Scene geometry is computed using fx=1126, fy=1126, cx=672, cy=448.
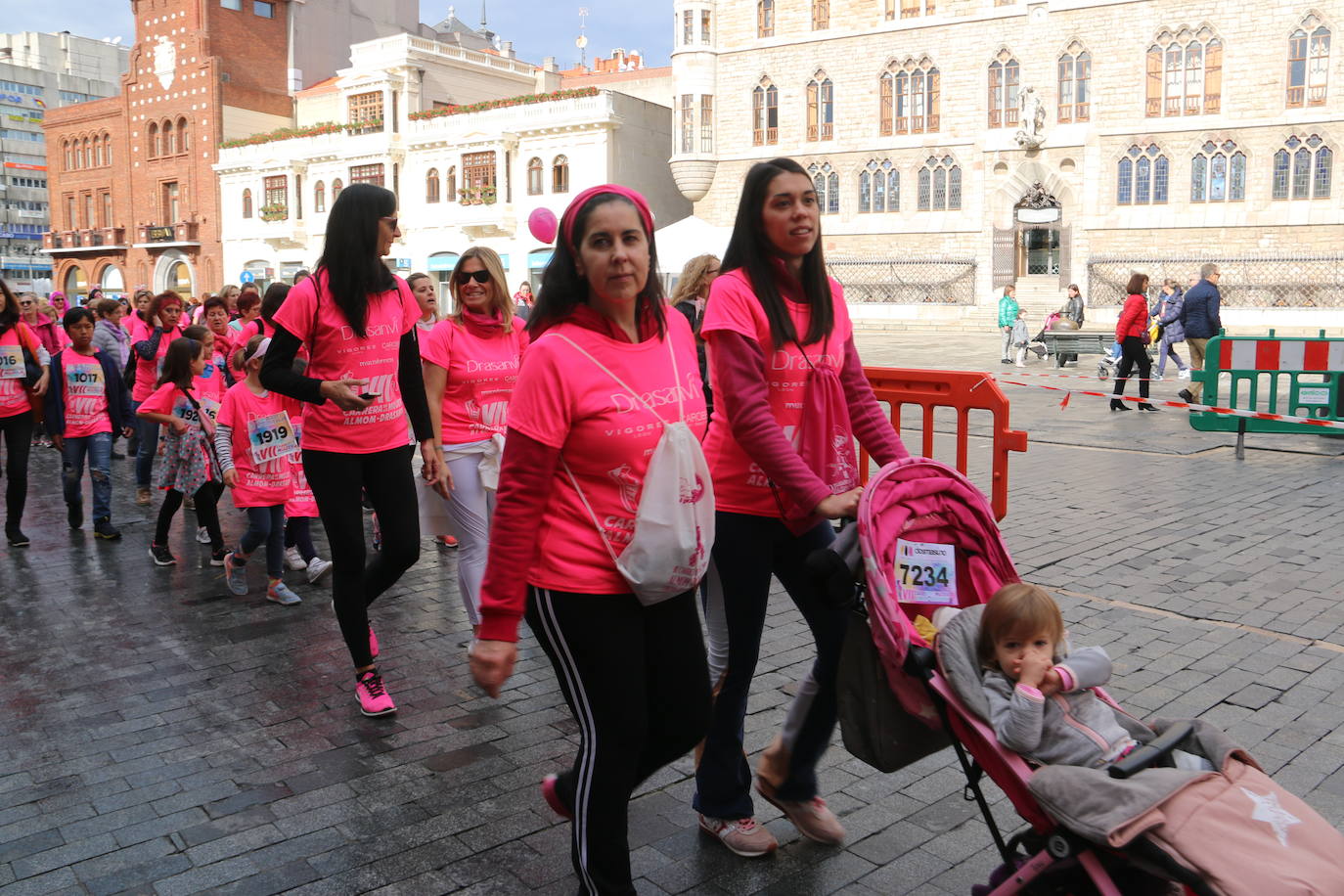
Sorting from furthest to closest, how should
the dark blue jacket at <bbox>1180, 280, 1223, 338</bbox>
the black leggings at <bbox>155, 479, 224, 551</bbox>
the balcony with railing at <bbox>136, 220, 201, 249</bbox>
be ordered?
the balcony with railing at <bbox>136, 220, 201, 249</bbox> < the dark blue jacket at <bbox>1180, 280, 1223, 338</bbox> < the black leggings at <bbox>155, 479, 224, 551</bbox>

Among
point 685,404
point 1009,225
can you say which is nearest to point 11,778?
point 685,404

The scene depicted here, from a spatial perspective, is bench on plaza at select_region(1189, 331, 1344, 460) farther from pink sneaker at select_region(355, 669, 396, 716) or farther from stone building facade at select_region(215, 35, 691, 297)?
stone building facade at select_region(215, 35, 691, 297)

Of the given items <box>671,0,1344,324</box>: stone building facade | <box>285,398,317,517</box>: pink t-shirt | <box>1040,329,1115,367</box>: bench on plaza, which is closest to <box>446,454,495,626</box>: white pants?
<box>285,398,317,517</box>: pink t-shirt

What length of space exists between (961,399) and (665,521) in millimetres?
3524

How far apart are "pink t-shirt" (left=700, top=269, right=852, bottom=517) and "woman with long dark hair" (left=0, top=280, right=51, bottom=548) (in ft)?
21.6

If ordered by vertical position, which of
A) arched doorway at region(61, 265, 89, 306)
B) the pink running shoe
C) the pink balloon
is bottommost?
the pink running shoe

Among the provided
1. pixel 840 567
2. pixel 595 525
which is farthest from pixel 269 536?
pixel 840 567

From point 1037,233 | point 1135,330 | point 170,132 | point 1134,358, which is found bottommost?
point 1134,358

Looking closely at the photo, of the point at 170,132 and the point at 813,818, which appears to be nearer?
the point at 813,818

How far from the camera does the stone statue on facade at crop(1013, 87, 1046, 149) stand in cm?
3878

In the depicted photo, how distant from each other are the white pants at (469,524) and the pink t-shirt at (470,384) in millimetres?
157

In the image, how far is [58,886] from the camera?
3145 mm

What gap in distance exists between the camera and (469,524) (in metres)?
5.31

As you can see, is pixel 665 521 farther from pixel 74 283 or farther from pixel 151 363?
pixel 74 283
